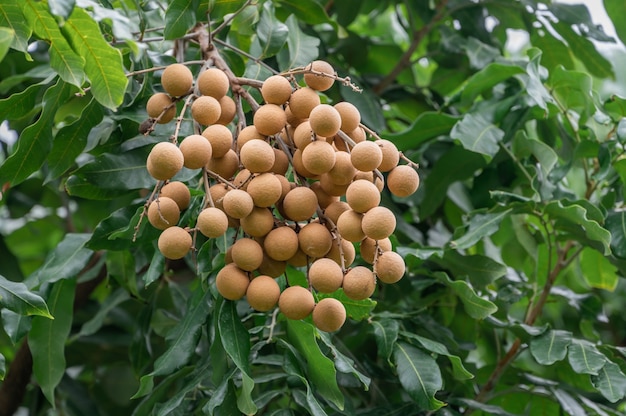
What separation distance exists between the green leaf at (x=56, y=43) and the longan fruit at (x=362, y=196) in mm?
Answer: 285

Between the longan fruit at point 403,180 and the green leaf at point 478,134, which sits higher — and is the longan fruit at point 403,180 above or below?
above

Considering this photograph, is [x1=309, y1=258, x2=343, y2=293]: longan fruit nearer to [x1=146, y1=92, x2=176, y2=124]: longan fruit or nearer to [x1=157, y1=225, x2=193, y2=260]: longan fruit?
[x1=157, y1=225, x2=193, y2=260]: longan fruit

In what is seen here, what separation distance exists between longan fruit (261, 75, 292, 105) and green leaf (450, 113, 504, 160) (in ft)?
1.36

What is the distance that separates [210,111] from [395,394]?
636 mm

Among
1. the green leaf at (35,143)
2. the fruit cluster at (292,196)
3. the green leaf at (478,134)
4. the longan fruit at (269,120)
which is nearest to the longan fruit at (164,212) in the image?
the fruit cluster at (292,196)

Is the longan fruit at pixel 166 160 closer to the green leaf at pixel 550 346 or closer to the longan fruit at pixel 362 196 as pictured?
the longan fruit at pixel 362 196

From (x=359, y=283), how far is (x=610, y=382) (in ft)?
1.47

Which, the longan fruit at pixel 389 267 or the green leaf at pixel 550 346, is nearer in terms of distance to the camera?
the longan fruit at pixel 389 267

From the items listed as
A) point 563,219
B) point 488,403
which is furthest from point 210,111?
point 488,403

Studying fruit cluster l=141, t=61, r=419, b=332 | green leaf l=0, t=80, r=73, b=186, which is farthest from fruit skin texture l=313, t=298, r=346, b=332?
green leaf l=0, t=80, r=73, b=186

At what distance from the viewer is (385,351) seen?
984 mm

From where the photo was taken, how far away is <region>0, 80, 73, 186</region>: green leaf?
907 millimetres

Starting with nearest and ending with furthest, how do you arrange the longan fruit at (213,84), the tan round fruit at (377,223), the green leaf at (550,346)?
the tan round fruit at (377,223), the longan fruit at (213,84), the green leaf at (550,346)

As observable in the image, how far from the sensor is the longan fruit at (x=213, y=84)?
791 millimetres
